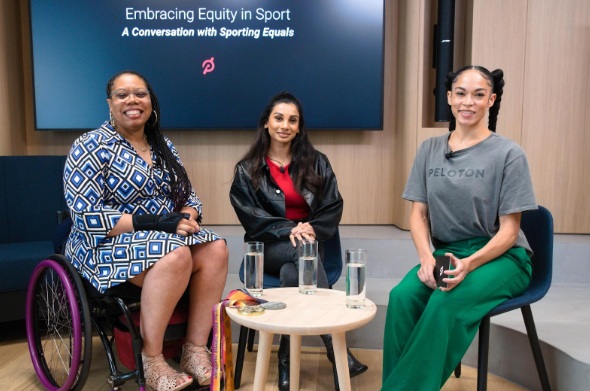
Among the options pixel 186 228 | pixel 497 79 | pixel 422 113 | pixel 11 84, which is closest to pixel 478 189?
pixel 497 79

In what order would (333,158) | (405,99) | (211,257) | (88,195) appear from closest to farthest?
(88,195) → (211,257) → (405,99) → (333,158)

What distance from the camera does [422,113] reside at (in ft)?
10.9

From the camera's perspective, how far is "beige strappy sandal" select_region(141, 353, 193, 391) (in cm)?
194

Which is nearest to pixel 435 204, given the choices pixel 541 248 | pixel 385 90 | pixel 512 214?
pixel 512 214

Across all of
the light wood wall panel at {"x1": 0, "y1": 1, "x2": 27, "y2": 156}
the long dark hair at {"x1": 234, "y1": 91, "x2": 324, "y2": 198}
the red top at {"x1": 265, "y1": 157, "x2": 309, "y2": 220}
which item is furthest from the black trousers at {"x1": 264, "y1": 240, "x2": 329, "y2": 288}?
the light wood wall panel at {"x1": 0, "y1": 1, "x2": 27, "y2": 156}

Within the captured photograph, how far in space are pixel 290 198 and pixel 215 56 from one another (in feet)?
4.63

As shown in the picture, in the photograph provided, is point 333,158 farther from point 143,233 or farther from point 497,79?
point 143,233

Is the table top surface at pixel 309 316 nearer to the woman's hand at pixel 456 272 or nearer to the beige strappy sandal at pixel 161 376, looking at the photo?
the woman's hand at pixel 456 272

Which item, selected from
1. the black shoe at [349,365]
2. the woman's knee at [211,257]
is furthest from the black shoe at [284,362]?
the woman's knee at [211,257]

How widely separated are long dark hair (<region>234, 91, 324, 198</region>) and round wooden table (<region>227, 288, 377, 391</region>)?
2.24 ft

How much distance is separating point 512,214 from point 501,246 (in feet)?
0.40

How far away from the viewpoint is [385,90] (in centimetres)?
357

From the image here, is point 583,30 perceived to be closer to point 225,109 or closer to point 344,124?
point 344,124

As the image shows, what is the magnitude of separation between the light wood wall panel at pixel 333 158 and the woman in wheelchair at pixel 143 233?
1341 mm
